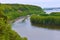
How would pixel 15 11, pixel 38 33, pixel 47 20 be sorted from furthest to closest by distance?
pixel 15 11 < pixel 47 20 < pixel 38 33

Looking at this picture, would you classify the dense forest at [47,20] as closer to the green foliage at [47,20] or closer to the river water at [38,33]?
the green foliage at [47,20]

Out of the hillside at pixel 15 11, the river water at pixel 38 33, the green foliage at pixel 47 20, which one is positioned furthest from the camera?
the hillside at pixel 15 11

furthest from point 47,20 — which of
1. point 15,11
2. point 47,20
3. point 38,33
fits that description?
point 15,11

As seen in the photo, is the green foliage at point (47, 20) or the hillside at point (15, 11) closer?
the green foliage at point (47, 20)

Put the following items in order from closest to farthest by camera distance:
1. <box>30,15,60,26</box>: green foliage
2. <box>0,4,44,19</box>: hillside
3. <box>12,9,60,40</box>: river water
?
1. <box>12,9,60,40</box>: river water
2. <box>30,15,60,26</box>: green foliage
3. <box>0,4,44,19</box>: hillside

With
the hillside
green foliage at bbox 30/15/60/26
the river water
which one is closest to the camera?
the river water

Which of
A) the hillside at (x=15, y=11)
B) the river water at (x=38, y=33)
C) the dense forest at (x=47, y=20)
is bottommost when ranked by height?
the hillside at (x=15, y=11)

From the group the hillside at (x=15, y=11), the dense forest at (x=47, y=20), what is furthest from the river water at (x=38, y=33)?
the hillside at (x=15, y=11)

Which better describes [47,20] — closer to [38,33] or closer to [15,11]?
[38,33]

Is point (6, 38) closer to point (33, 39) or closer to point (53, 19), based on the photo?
point (33, 39)

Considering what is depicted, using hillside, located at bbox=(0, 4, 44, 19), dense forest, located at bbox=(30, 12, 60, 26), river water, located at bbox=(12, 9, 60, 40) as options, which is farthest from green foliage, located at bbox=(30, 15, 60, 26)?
hillside, located at bbox=(0, 4, 44, 19)

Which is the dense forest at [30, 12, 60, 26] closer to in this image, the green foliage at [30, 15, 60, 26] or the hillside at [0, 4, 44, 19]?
the green foliage at [30, 15, 60, 26]

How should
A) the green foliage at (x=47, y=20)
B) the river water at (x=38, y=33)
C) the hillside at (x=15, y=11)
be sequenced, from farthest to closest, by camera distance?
the hillside at (x=15, y=11) < the green foliage at (x=47, y=20) < the river water at (x=38, y=33)
